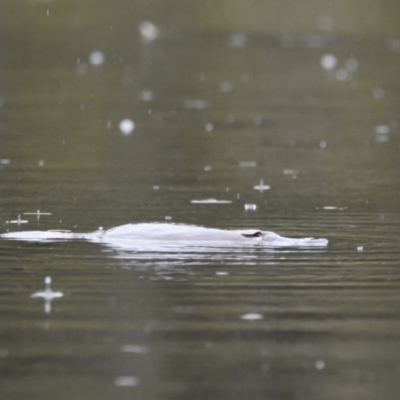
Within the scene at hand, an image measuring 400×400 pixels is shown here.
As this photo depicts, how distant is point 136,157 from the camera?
20219 mm

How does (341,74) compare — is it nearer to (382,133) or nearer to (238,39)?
(238,39)

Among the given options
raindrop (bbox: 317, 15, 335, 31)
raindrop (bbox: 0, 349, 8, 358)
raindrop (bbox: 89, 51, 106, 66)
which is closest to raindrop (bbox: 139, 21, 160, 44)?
raindrop (bbox: 89, 51, 106, 66)

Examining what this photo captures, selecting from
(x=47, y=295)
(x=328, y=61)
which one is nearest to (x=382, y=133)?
(x=47, y=295)

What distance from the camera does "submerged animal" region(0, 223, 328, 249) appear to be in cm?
1152

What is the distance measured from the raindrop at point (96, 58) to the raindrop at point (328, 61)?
306 inches

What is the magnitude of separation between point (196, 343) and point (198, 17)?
2143 inches

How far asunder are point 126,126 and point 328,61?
2098 cm

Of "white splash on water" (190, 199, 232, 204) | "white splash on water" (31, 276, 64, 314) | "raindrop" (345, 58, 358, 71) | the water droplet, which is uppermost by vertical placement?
"raindrop" (345, 58, 358, 71)

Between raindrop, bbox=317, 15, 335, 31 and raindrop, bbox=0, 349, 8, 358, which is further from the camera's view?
raindrop, bbox=317, 15, 335, 31

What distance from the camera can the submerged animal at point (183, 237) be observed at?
11.5 metres

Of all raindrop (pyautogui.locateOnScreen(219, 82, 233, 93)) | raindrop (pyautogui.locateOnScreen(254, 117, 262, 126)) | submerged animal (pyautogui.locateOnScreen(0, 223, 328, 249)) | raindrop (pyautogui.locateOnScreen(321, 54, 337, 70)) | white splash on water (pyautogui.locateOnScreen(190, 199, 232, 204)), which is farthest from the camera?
raindrop (pyautogui.locateOnScreen(321, 54, 337, 70))

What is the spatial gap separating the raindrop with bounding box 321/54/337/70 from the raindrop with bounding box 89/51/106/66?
778cm

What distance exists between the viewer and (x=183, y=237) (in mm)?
11586

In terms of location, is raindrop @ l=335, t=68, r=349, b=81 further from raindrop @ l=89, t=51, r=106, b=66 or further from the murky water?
raindrop @ l=89, t=51, r=106, b=66
